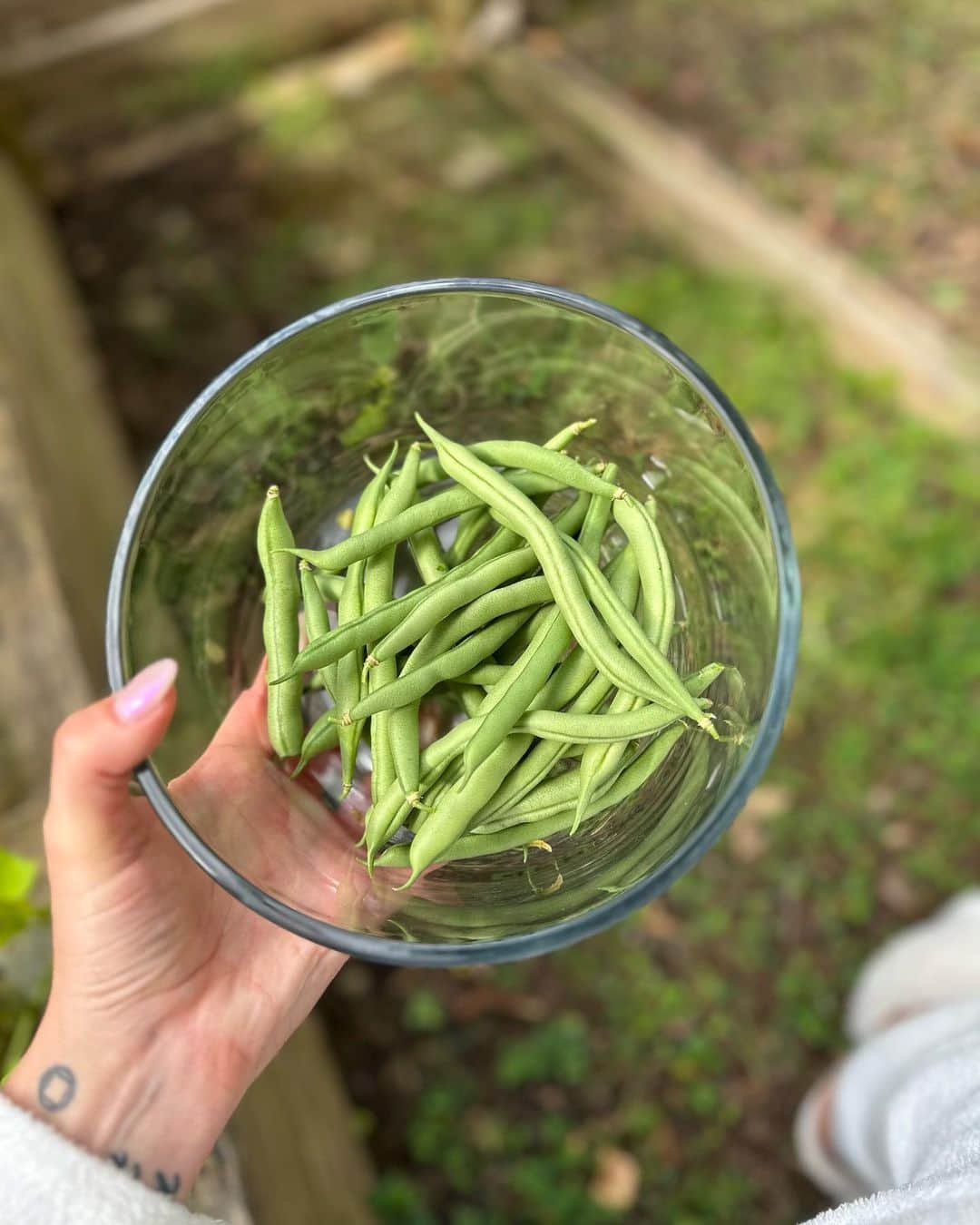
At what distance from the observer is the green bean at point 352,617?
4.00ft

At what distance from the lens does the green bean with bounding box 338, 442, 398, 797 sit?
122 cm

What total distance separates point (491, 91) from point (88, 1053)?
3.39 meters

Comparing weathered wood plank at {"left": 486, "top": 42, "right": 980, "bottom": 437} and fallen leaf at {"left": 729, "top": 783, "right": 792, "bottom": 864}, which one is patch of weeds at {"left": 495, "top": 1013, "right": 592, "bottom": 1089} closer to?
fallen leaf at {"left": 729, "top": 783, "right": 792, "bottom": 864}

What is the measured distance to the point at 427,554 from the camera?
129 cm

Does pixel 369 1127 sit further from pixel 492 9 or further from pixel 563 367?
pixel 492 9

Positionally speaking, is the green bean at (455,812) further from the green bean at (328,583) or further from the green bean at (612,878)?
the green bean at (328,583)

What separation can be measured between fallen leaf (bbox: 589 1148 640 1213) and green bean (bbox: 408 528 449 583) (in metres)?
1.52

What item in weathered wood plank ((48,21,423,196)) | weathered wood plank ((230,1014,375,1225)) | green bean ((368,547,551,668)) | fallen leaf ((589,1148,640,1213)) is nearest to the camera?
green bean ((368,547,551,668))

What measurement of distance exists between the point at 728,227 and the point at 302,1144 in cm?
264

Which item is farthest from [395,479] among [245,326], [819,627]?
[245,326]

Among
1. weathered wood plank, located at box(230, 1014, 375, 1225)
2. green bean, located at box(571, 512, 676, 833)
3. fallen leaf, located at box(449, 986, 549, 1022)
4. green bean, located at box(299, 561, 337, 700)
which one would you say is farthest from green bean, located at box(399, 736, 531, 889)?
fallen leaf, located at box(449, 986, 549, 1022)

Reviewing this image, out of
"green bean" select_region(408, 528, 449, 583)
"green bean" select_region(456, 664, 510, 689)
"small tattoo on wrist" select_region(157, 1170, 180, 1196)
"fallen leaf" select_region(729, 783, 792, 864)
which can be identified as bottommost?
"fallen leaf" select_region(729, 783, 792, 864)

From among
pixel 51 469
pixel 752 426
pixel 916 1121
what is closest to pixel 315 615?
pixel 916 1121

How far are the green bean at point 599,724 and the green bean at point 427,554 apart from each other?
0.22 meters
